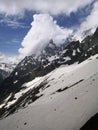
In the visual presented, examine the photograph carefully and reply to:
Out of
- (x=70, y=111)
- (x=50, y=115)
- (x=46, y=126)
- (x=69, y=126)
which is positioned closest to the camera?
(x=69, y=126)

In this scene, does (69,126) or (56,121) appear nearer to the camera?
(69,126)

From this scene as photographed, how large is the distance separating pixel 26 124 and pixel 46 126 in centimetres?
642

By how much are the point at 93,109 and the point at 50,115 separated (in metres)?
8.63

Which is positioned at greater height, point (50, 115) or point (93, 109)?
point (50, 115)

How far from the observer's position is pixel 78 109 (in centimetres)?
3067

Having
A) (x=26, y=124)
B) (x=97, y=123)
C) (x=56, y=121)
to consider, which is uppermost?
(x=26, y=124)

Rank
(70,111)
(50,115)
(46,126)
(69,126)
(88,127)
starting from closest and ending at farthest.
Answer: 1. (88,127)
2. (69,126)
3. (46,126)
4. (70,111)
5. (50,115)

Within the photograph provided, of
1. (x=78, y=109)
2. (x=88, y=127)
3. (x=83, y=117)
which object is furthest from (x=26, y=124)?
(x=88, y=127)

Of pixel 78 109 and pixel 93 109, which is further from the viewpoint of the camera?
pixel 78 109

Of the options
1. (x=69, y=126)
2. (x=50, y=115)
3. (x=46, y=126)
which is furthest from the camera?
(x=50, y=115)

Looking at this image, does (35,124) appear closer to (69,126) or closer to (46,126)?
(46,126)

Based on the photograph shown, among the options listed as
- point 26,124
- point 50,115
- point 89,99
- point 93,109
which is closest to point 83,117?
point 93,109

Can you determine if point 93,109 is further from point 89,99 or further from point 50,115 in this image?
point 50,115

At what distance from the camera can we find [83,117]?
26.9m
